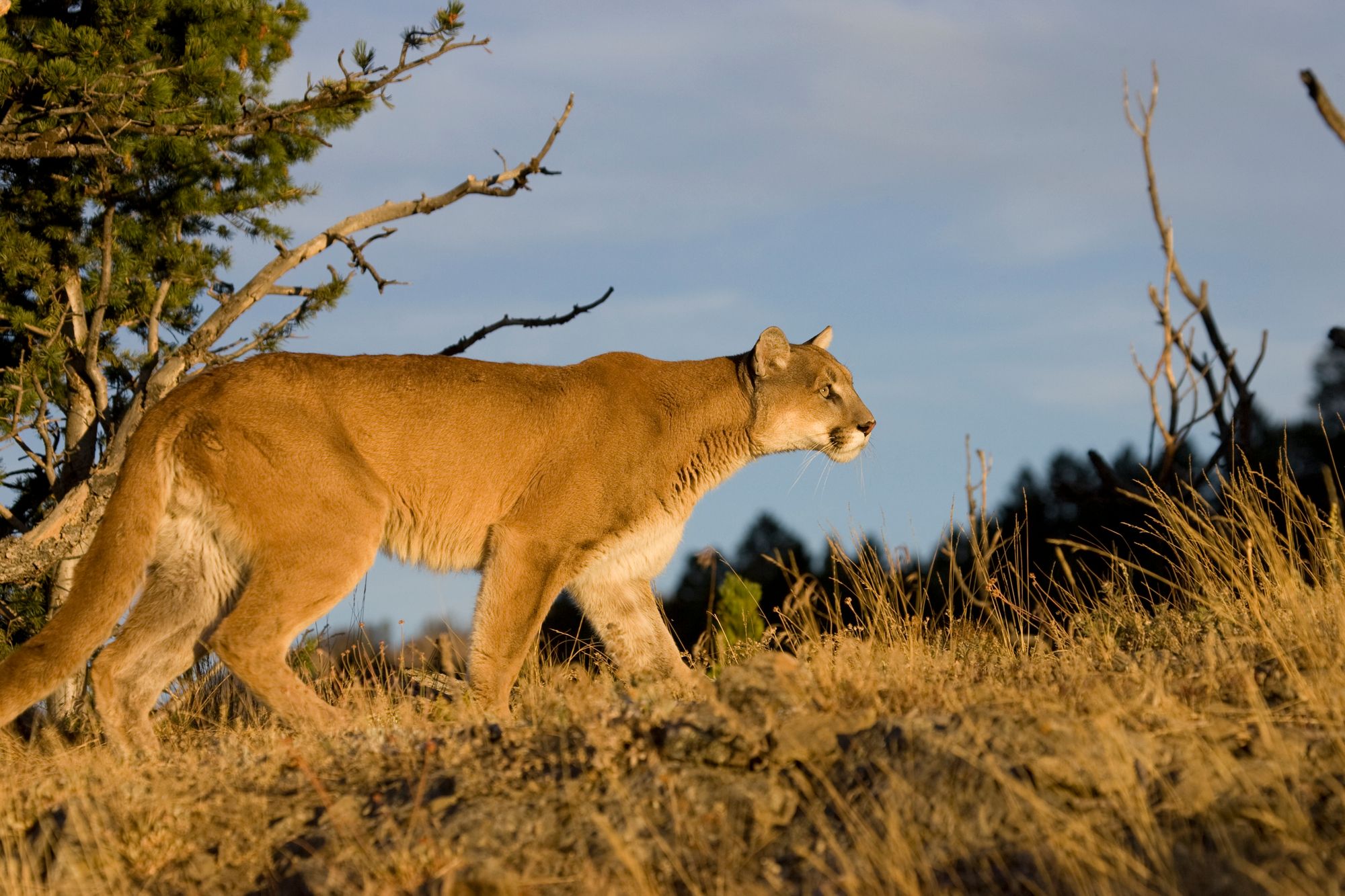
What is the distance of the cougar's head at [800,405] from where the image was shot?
27.8 ft

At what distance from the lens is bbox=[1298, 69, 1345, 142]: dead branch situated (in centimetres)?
527

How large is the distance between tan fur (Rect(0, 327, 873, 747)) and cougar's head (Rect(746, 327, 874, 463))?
15 millimetres

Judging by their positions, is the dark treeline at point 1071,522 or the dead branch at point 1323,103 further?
the dark treeline at point 1071,522

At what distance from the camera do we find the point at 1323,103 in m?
5.29

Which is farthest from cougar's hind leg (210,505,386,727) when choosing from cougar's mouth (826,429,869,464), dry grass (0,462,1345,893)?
cougar's mouth (826,429,869,464)

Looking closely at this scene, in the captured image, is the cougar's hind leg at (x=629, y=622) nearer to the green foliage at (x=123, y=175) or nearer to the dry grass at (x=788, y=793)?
the dry grass at (x=788, y=793)

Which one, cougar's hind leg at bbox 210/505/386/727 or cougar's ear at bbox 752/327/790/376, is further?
cougar's ear at bbox 752/327/790/376

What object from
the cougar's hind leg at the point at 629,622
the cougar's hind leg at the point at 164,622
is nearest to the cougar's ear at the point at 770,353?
the cougar's hind leg at the point at 629,622

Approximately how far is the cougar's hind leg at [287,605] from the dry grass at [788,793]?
0.71 meters

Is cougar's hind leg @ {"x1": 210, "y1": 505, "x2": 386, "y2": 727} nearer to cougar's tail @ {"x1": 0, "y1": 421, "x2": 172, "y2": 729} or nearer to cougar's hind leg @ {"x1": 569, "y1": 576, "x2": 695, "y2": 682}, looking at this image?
cougar's tail @ {"x1": 0, "y1": 421, "x2": 172, "y2": 729}

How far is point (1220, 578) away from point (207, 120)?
867cm

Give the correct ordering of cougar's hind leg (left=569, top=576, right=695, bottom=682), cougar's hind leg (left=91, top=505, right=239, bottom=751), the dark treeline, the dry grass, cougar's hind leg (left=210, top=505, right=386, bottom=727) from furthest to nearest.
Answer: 1. the dark treeline
2. cougar's hind leg (left=569, top=576, right=695, bottom=682)
3. cougar's hind leg (left=91, top=505, right=239, bottom=751)
4. cougar's hind leg (left=210, top=505, right=386, bottom=727)
5. the dry grass

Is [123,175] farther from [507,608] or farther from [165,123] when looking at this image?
[507,608]

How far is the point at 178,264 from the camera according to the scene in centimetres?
1128
